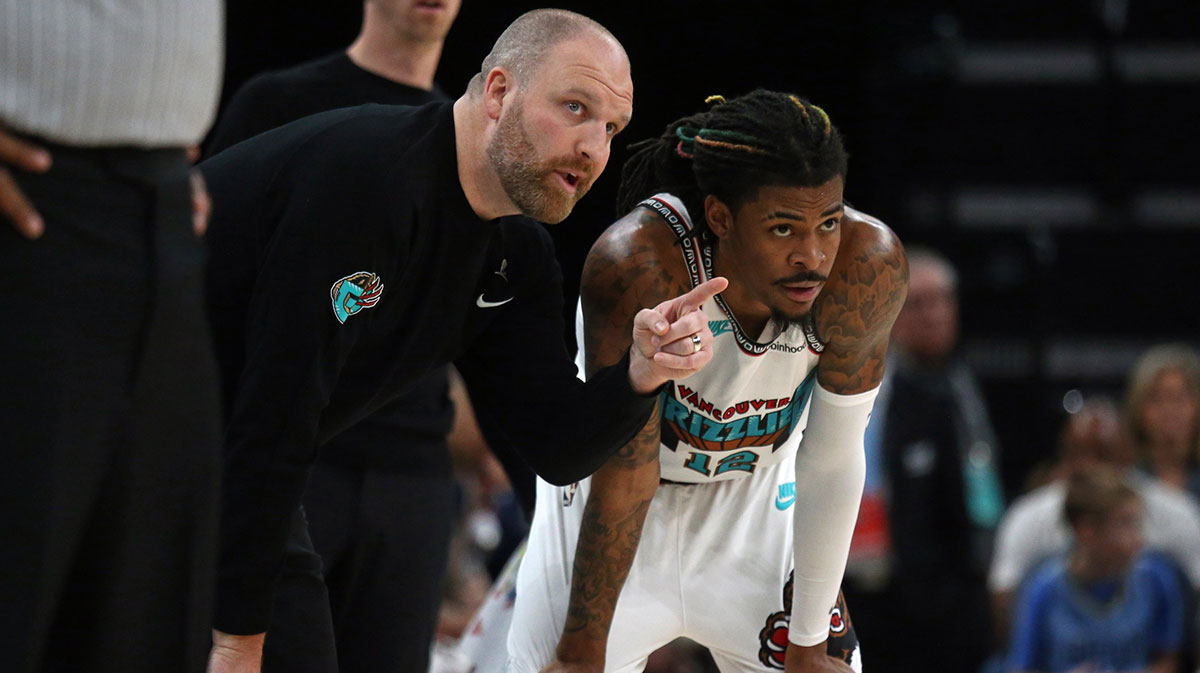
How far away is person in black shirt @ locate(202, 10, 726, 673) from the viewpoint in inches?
103

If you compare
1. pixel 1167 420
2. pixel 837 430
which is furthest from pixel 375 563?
pixel 1167 420

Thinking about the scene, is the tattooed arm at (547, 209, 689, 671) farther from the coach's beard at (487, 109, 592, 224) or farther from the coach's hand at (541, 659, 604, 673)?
the coach's beard at (487, 109, 592, 224)

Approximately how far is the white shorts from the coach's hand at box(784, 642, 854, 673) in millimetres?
56

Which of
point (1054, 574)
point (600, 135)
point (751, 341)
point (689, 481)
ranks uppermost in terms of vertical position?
point (600, 135)

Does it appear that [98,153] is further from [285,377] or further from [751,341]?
[751,341]

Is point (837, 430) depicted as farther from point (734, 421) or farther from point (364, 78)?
point (364, 78)

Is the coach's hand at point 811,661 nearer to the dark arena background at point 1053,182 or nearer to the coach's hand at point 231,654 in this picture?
the coach's hand at point 231,654

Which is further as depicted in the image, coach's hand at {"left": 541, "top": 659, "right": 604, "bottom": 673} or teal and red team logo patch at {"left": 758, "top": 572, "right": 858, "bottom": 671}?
teal and red team logo patch at {"left": 758, "top": 572, "right": 858, "bottom": 671}

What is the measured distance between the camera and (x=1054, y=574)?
5.97 m

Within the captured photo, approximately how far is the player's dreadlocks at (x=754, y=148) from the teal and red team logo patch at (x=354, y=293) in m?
0.66

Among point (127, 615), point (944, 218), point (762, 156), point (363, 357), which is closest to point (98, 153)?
point (127, 615)

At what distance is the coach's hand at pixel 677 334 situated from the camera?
268 centimetres

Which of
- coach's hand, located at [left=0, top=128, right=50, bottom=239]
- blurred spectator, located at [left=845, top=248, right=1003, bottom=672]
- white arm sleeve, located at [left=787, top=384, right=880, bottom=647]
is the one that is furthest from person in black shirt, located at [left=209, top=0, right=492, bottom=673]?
blurred spectator, located at [left=845, top=248, right=1003, bottom=672]

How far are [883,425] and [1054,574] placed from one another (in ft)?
2.80
